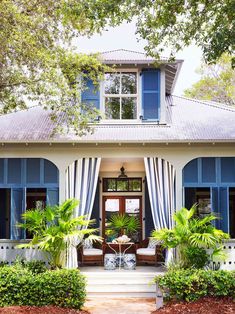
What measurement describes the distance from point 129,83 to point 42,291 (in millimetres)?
→ 7171

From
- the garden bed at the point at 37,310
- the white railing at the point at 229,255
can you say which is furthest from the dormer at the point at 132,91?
the garden bed at the point at 37,310

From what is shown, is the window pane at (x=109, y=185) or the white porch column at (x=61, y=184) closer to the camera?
the white porch column at (x=61, y=184)

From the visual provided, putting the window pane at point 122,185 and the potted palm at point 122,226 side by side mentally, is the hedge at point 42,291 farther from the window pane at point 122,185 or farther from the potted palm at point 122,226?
the window pane at point 122,185

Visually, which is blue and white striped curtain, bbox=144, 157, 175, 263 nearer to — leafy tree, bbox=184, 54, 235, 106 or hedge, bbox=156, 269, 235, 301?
hedge, bbox=156, 269, 235, 301

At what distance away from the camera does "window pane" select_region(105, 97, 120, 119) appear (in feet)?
51.2

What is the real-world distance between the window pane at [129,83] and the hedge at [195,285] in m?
6.26

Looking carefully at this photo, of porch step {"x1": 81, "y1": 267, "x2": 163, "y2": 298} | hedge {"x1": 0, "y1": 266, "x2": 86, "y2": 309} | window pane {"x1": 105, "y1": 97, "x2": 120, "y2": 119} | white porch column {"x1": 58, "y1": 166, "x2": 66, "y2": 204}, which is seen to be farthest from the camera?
window pane {"x1": 105, "y1": 97, "x2": 120, "y2": 119}

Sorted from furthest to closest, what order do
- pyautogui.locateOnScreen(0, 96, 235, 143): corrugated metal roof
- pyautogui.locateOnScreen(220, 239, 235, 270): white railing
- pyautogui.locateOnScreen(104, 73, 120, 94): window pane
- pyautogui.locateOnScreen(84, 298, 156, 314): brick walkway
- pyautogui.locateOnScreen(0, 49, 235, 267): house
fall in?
pyautogui.locateOnScreen(104, 73, 120, 94): window pane < pyautogui.locateOnScreen(0, 49, 235, 267): house < pyautogui.locateOnScreen(0, 96, 235, 143): corrugated metal roof < pyautogui.locateOnScreen(220, 239, 235, 270): white railing < pyautogui.locateOnScreen(84, 298, 156, 314): brick walkway

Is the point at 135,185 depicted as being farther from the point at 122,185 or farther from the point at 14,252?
the point at 14,252

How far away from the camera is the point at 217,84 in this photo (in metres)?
33.6

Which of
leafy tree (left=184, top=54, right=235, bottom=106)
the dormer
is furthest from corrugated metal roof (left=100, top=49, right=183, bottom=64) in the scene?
leafy tree (left=184, top=54, right=235, bottom=106)

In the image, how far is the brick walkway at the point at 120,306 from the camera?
1114 centimetres

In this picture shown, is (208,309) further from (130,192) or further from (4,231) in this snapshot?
(4,231)

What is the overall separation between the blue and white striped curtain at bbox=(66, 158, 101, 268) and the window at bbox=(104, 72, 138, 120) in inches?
76.7
